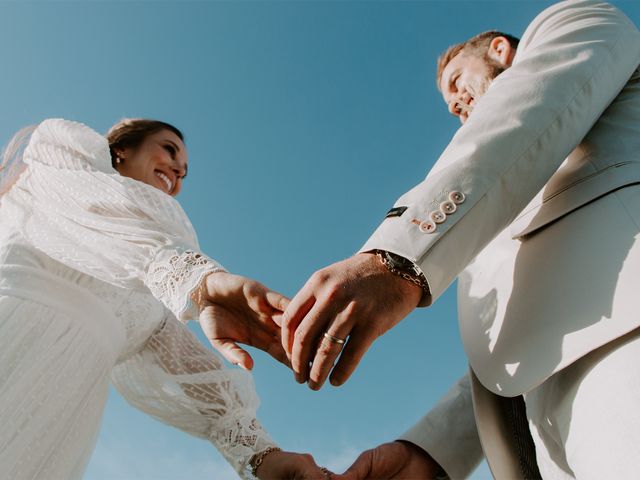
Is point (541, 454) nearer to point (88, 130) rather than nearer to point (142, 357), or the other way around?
point (142, 357)

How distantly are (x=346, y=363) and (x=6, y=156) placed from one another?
7.73 ft

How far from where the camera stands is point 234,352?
162 cm

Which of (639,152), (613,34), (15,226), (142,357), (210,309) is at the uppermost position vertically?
(613,34)

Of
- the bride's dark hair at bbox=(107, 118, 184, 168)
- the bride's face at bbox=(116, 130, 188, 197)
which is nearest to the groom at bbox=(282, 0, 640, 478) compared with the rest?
the bride's face at bbox=(116, 130, 188, 197)

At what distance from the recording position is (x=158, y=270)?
1.78m

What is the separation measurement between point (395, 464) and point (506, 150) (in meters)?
1.34

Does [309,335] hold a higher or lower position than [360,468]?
higher

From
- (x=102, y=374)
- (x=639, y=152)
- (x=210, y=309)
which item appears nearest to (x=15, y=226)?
(x=102, y=374)

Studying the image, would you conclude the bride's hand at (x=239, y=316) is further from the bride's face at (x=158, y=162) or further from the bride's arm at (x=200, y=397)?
the bride's face at (x=158, y=162)

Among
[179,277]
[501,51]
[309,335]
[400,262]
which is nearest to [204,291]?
[179,277]

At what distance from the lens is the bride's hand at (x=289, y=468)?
1990mm

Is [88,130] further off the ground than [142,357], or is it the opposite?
[88,130]

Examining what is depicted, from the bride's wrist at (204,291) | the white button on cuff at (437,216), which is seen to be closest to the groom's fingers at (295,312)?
Result: the white button on cuff at (437,216)

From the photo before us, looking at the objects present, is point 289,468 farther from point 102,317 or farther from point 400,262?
point 400,262
